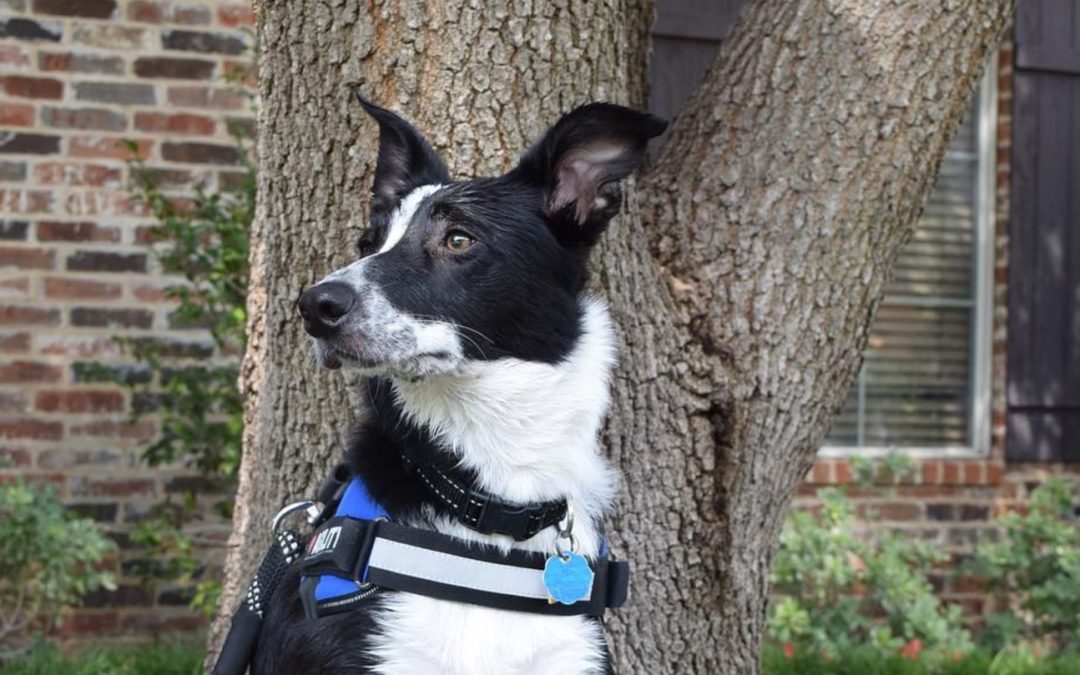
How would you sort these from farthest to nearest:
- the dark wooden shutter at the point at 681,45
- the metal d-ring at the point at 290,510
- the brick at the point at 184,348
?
the dark wooden shutter at the point at 681,45, the brick at the point at 184,348, the metal d-ring at the point at 290,510

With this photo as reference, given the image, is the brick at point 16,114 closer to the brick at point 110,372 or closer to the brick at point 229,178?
the brick at point 229,178

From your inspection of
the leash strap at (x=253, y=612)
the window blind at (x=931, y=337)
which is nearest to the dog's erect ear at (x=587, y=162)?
the leash strap at (x=253, y=612)

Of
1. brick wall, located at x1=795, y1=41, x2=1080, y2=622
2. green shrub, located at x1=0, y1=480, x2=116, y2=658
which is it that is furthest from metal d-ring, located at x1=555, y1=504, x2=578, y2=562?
brick wall, located at x1=795, y1=41, x2=1080, y2=622

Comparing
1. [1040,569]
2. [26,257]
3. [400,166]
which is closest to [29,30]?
[26,257]

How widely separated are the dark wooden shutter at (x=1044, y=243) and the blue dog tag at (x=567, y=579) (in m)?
4.41

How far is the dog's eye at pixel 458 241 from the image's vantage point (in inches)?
111

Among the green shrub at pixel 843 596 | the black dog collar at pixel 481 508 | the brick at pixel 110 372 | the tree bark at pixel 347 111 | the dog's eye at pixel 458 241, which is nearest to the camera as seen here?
the black dog collar at pixel 481 508

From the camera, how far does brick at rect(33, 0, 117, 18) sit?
18.7ft

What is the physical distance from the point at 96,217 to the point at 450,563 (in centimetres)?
363

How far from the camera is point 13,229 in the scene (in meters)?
5.68

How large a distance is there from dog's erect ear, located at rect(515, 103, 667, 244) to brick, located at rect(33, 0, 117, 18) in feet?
11.2

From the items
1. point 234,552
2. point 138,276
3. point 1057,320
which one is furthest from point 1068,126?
point 234,552

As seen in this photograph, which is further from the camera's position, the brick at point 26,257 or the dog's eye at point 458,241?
the brick at point 26,257

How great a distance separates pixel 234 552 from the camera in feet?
12.3
